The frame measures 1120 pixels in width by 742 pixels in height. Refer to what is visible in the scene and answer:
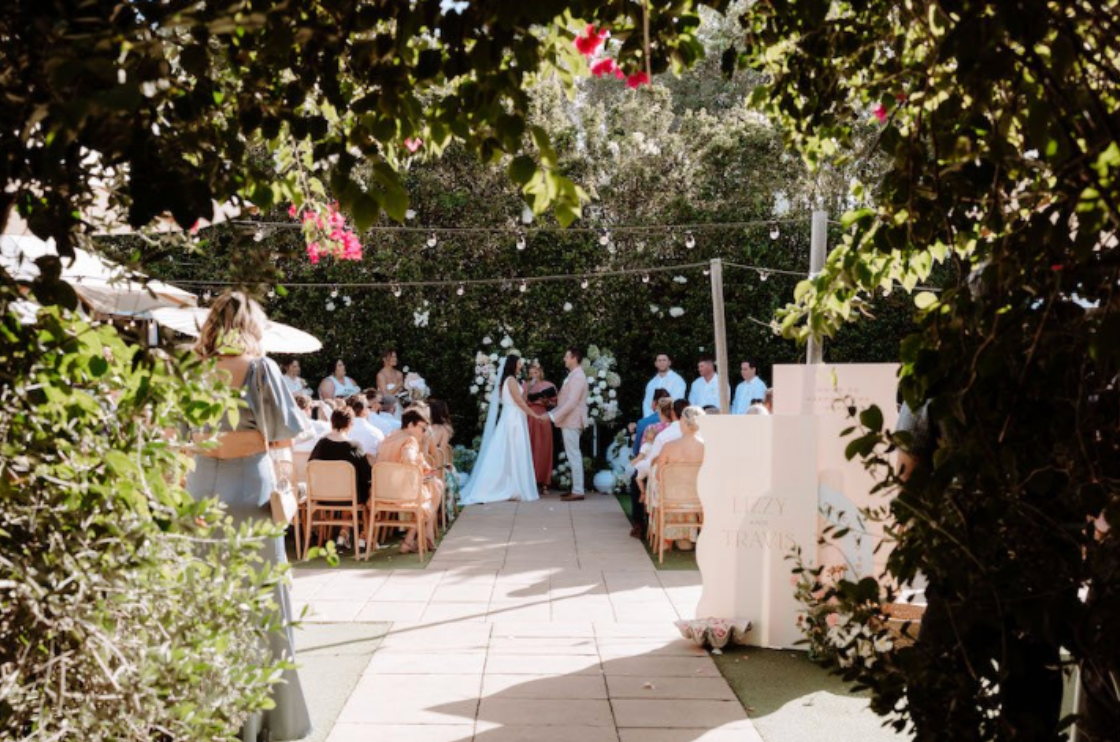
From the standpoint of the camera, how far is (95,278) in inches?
76.6

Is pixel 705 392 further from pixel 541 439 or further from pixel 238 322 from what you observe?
pixel 238 322

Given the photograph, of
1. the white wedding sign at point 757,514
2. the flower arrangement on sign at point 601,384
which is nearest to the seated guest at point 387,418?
the flower arrangement on sign at point 601,384

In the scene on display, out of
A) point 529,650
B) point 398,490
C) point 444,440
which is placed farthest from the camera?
point 444,440

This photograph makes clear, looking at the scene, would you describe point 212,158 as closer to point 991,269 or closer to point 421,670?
point 991,269

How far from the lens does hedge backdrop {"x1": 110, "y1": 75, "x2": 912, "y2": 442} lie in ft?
49.1

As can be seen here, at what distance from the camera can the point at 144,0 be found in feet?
4.93

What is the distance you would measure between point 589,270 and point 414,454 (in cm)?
716

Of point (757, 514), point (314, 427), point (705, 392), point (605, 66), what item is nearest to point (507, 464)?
point (705, 392)

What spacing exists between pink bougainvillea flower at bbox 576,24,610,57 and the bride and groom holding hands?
1045cm

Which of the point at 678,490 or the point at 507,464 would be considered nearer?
the point at 678,490

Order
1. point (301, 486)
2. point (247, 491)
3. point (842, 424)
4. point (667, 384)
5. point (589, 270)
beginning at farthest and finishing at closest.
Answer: point (589, 270)
point (667, 384)
point (301, 486)
point (842, 424)
point (247, 491)

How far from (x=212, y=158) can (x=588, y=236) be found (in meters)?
13.6

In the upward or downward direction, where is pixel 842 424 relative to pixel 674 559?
upward

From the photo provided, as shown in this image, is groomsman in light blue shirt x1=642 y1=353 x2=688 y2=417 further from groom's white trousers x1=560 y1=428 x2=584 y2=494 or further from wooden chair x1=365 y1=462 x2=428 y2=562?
wooden chair x1=365 y1=462 x2=428 y2=562
